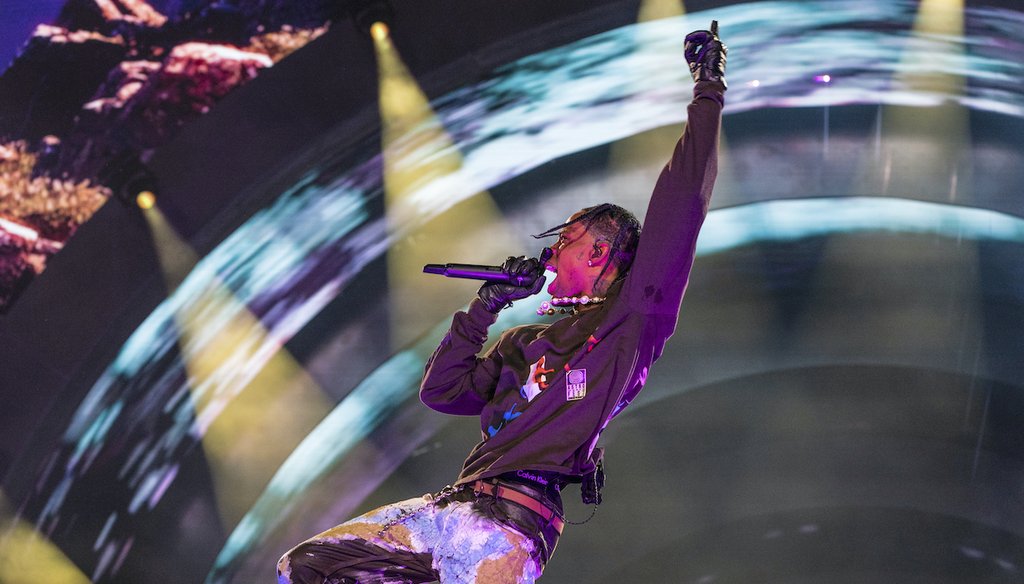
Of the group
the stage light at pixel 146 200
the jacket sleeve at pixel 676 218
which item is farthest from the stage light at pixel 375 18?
the jacket sleeve at pixel 676 218

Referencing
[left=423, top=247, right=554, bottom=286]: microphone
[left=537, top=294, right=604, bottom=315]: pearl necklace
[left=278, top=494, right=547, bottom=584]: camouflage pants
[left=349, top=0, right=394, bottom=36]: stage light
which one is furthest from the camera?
[left=349, top=0, right=394, bottom=36]: stage light

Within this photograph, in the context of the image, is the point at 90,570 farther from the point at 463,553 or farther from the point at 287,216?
the point at 463,553

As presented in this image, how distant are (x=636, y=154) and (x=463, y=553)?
6.07 ft

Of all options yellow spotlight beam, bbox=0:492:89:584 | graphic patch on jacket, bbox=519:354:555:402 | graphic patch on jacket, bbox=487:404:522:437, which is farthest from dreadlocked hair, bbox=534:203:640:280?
yellow spotlight beam, bbox=0:492:89:584

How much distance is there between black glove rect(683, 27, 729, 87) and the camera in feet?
6.85

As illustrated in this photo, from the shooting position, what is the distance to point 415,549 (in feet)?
6.72

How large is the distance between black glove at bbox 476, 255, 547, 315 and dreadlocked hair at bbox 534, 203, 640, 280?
0.12 metres

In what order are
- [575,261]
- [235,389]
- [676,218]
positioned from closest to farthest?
1. [676,218]
2. [575,261]
3. [235,389]

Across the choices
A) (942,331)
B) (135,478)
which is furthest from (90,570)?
(942,331)

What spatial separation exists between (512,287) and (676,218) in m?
0.36

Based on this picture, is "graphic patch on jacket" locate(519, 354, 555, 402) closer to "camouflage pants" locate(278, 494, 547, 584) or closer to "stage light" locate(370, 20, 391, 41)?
"camouflage pants" locate(278, 494, 547, 584)

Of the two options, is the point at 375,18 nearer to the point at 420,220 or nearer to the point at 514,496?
the point at 420,220

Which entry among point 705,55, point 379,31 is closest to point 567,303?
point 705,55

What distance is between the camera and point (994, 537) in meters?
3.20
